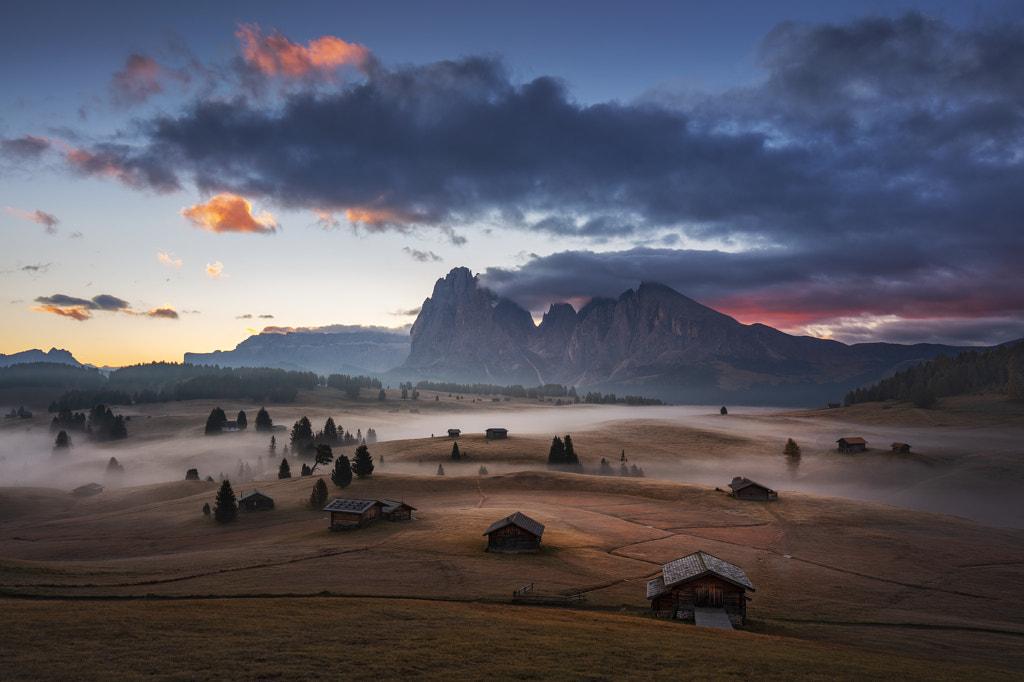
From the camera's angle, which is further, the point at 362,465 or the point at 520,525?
the point at 362,465

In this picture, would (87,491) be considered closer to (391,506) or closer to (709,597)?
(391,506)

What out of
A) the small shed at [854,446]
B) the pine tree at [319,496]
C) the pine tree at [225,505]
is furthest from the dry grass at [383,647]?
the small shed at [854,446]

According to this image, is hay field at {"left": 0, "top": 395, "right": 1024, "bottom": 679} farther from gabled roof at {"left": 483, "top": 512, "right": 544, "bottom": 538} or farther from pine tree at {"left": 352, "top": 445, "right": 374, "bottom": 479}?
pine tree at {"left": 352, "top": 445, "right": 374, "bottom": 479}

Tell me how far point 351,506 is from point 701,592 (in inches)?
1929

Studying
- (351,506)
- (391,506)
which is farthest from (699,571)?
(351,506)

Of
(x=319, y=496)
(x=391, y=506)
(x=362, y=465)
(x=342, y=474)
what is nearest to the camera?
(x=391, y=506)

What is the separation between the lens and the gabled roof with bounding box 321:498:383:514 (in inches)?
2792

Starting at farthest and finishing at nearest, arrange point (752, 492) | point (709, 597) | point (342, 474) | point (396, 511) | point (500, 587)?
point (342, 474)
point (752, 492)
point (396, 511)
point (500, 587)
point (709, 597)

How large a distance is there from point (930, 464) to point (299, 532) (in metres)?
149

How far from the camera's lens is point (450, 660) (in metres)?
24.7

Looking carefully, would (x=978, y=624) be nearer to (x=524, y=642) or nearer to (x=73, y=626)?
(x=524, y=642)

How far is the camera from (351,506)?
7206cm

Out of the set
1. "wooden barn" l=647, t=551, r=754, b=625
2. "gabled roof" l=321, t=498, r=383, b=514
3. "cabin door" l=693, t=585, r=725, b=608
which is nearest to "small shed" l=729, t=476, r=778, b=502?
"wooden barn" l=647, t=551, r=754, b=625

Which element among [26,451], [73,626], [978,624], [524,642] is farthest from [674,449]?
[26,451]
